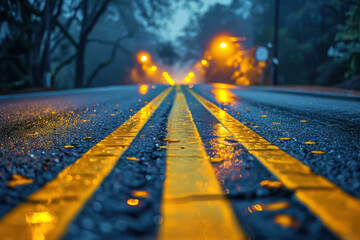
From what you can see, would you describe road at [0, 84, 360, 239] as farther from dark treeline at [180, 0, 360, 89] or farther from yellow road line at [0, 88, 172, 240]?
dark treeline at [180, 0, 360, 89]

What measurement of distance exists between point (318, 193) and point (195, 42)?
60.5m

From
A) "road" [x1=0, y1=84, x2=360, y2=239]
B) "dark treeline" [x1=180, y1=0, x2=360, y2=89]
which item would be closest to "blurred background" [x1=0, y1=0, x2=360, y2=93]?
"dark treeline" [x1=180, y1=0, x2=360, y2=89]

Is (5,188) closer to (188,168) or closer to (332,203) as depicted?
(188,168)

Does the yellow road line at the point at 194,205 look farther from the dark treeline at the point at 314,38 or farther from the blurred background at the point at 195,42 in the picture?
the dark treeline at the point at 314,38

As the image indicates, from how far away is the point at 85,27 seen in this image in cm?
2138

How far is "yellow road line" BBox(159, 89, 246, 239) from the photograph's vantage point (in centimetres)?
96

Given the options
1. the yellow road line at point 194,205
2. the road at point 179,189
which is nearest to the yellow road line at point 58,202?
the road at point 179,189

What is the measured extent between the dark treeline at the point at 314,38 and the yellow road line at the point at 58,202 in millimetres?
16475

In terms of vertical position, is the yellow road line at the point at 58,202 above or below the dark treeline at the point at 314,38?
below

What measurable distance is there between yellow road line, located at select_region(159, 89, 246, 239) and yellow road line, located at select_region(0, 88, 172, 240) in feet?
1.06

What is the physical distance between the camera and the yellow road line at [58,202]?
0.96m

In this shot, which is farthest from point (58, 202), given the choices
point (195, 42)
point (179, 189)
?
point (195, 42)

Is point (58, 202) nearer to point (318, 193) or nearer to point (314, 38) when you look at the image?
point (318, 193)

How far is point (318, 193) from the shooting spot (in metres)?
1.23
